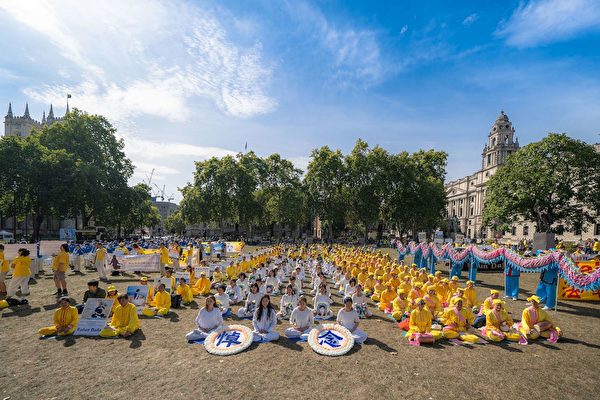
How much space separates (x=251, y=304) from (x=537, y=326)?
28.2 ft

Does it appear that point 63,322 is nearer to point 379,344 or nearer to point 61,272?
point 61,272

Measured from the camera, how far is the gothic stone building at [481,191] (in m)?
75.8

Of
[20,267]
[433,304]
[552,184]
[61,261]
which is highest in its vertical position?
[552,184]

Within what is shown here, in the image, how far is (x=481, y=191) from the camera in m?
83.9

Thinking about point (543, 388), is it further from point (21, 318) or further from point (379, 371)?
point (21, 318)

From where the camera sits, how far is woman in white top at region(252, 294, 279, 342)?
8852 millimetres

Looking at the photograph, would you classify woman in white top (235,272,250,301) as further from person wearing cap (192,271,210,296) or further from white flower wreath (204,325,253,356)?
white flower wreath (204,325,253,356)

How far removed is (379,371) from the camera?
23.1ft

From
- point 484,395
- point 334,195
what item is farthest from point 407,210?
point 484,395

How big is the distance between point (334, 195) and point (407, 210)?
480 inches

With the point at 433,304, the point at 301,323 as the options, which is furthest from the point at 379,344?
the point at 433,304

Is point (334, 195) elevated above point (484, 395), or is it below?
above

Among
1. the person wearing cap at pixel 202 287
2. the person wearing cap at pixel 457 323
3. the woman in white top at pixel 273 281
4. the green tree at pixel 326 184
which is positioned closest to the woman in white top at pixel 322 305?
the person wearing cap at pixel 457 323

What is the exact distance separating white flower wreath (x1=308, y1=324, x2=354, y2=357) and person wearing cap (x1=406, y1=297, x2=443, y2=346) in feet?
5.90
